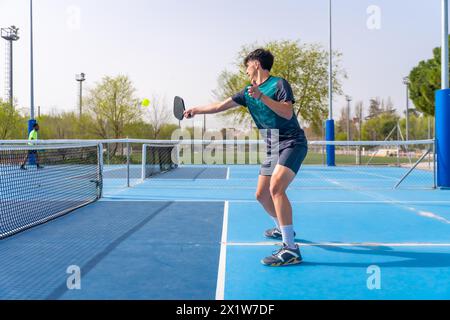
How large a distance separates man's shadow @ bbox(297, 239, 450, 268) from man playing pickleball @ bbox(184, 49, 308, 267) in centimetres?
31

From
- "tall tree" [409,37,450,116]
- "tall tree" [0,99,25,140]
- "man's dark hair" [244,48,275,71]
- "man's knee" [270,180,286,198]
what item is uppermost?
"tall tree" [409,37,450,116]

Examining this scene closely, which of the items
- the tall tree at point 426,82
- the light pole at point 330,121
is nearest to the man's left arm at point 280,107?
the light pole at point 330,121

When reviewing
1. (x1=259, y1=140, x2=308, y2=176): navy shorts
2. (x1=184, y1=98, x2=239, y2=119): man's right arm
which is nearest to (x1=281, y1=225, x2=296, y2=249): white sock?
(x1=259, y1=140, x2=308, y2=176): navy shorts

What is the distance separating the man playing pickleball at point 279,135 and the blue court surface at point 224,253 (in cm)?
29

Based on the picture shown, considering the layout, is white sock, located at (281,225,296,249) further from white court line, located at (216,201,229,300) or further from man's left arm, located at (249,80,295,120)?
man's left arm, located at (249,80,295,120)

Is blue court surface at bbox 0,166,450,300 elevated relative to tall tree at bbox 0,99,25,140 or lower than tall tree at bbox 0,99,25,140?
lower

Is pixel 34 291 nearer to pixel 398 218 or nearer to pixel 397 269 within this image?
pixel 397 269

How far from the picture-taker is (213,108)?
457cm

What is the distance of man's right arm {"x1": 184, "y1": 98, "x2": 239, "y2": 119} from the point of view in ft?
14.9

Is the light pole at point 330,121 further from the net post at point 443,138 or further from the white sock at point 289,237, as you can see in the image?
the white sock at point 289,237

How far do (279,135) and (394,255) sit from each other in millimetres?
1685

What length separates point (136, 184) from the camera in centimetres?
1198

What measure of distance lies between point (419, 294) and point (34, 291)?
114 inches
